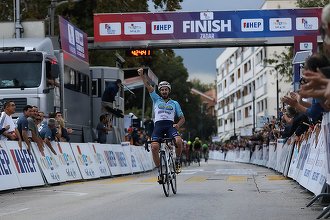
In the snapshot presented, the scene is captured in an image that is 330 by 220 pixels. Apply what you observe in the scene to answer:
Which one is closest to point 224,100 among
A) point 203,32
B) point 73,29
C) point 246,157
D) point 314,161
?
point 246,157

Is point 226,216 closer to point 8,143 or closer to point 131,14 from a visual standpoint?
point 8,143

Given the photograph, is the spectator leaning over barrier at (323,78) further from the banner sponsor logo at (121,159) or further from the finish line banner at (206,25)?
the finish line banner at (206,25)

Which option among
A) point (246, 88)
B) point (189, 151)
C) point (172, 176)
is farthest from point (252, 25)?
point (246, 88)

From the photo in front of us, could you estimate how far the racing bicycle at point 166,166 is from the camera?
12.6 meters

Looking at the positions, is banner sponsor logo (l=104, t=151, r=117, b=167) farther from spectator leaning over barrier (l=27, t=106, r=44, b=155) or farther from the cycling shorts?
the cycling shorts

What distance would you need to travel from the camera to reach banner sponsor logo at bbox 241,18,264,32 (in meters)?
31.9

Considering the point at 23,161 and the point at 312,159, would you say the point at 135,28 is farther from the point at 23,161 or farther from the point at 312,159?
the point at 312,159

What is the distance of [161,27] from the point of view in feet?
105

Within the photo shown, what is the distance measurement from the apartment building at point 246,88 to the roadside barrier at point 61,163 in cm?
3959

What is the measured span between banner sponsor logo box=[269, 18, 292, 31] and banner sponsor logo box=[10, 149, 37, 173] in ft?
59.1

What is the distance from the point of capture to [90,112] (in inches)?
1033

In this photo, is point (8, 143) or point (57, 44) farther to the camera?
point (57, 44)

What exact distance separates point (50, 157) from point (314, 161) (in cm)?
792

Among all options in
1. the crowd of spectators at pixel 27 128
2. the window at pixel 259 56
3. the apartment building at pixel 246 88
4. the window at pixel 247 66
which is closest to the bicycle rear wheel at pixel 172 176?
the crowd of spectators at pixel 27 128
